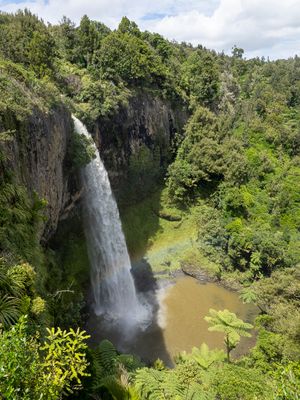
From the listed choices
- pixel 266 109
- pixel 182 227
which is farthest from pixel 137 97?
pixel 266 109

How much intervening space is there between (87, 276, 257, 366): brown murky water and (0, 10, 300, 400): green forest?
Result: 0.81m

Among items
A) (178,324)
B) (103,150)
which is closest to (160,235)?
(103,150)

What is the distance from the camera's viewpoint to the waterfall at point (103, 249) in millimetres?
23031

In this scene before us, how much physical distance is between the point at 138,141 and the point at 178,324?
17076 mm

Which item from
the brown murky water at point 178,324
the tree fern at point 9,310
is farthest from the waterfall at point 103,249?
the tree fern at point 9,310

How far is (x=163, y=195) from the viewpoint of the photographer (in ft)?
108

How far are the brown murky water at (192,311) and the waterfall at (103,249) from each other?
210cm

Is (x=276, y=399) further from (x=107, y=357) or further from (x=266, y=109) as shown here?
(x=266, y=109)

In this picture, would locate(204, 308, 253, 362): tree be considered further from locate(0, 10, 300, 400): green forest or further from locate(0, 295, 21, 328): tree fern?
locate(0, 295, 21, 328): tree fern

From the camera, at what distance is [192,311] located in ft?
74.4

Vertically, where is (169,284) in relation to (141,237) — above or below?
below

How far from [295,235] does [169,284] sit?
1065cm

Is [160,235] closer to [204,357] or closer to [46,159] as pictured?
[46,159]

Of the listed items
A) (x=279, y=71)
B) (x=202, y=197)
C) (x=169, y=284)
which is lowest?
(x=169, y=284)
